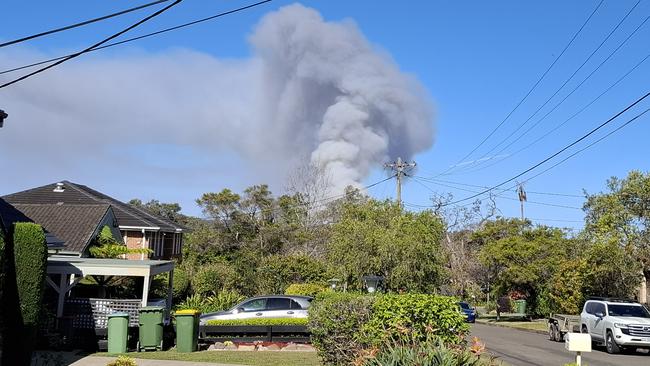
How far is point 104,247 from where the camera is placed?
27000 mm

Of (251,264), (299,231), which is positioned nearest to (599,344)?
(251,264)

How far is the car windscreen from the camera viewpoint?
22016 millimetres

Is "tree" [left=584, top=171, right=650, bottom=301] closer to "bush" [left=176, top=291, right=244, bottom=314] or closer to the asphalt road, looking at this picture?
the asphalt road

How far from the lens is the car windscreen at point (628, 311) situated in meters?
22.0

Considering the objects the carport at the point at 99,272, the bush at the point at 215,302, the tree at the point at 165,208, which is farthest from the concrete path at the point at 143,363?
the tree at the point at 165,208

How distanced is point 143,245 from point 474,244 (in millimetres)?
28520

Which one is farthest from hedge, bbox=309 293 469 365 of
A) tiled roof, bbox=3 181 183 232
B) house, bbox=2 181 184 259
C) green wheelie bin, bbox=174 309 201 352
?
tiled roof, bbox=3 181 183 232

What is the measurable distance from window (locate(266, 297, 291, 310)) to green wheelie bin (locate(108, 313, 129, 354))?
5.00m

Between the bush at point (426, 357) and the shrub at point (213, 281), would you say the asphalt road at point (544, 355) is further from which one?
the shrub at point (213, 281)

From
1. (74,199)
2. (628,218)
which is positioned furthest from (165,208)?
(628,218)

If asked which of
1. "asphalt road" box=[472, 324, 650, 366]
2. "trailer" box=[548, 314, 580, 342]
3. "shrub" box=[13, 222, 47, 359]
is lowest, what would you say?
"asphalt road" box=[472, 324, 650, 366]

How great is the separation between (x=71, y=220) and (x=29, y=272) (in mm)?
14476

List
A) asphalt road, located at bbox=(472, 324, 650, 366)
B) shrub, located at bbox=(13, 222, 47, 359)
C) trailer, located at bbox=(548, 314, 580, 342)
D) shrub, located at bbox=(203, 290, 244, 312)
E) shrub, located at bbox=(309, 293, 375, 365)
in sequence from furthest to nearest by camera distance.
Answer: shrub, located at bbox=(203, 290, 244, 312) < trailer, located at bbox=(548, 314, 580, 342) < asphalt road, located at bbox=(472, 324, 650, 366) < shrub, located at bbox=(13, 222, 47, 359) < shrub, located at bbox=(309, 293, 375, 365)

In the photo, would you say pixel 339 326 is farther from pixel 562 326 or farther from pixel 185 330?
pixel 562 326
